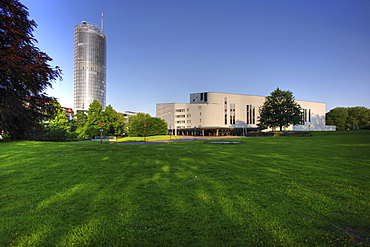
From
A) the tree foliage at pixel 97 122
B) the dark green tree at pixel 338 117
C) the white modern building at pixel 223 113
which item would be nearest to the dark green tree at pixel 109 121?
the tree foliage at pixel 97 122

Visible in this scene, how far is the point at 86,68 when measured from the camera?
18988 centimetres

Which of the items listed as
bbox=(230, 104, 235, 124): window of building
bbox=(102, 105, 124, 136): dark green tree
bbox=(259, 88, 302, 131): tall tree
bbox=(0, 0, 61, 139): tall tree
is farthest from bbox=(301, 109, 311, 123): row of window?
bbox=(0, 0, 61, 139): tall tree

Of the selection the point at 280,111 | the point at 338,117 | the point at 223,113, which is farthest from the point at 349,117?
the point at 280,111

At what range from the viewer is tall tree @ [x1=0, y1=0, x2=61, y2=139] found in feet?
42.5

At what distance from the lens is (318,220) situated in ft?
13.9

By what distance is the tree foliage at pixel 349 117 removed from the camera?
100062 mm

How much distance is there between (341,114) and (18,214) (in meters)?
136

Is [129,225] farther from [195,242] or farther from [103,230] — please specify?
[195,242]

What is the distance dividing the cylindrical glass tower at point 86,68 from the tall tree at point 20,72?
181289mm

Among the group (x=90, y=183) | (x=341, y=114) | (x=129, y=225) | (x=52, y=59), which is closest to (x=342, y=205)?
(x=129, y=225)

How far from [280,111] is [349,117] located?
79718 mm

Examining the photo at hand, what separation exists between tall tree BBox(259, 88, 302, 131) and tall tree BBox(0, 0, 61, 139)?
52176 mm

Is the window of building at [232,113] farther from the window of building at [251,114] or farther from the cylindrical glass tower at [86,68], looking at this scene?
the cylindrical glass tower at [86,68]

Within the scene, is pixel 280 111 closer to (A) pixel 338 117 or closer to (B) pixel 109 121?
(B) pixel 109 121
